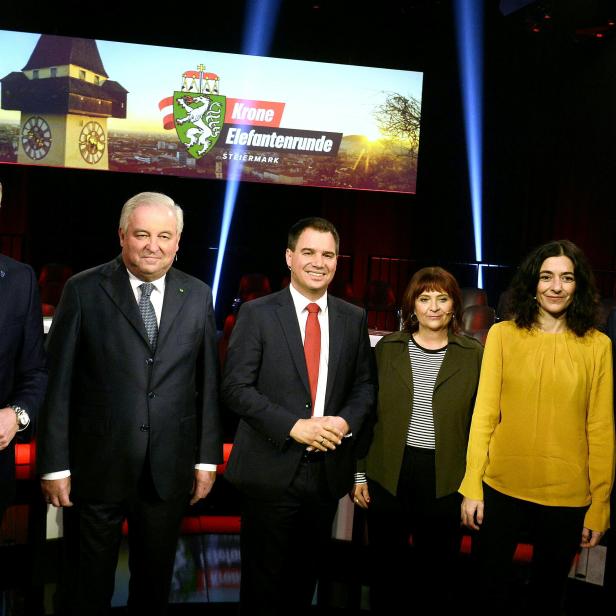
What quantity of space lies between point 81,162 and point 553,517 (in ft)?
22.6

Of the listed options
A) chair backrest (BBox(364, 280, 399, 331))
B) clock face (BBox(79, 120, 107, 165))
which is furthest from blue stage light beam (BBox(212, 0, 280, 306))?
chair backrest (BBox(364, 280, 399, 331))

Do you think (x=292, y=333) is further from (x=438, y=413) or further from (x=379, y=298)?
(x=379, y=298)

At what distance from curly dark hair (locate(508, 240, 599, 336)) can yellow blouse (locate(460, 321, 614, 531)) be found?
1.6 inches

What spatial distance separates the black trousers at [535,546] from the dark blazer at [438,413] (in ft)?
0.56

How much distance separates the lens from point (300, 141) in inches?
333

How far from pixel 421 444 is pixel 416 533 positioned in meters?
0.32

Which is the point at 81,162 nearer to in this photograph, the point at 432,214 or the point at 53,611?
the point at 432,214

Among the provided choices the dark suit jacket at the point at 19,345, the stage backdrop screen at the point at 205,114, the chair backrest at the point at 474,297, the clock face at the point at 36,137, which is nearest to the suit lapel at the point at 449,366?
the dark suit jacket at the point at 19,345

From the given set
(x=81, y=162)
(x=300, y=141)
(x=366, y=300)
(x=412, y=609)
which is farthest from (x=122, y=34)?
(x=412, y=609)

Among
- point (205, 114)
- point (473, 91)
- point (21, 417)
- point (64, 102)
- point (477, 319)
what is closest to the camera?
point (21, 417)

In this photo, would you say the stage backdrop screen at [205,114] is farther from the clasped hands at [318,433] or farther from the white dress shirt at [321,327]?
the clasped hands at [318,433]

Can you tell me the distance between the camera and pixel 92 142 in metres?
8.04

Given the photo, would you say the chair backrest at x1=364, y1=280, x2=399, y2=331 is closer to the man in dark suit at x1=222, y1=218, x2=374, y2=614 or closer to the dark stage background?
the dark stage background

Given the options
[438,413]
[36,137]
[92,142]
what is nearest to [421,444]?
[438,413]
